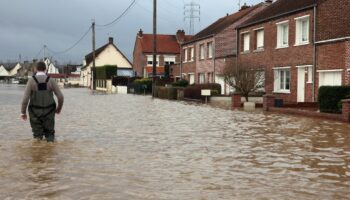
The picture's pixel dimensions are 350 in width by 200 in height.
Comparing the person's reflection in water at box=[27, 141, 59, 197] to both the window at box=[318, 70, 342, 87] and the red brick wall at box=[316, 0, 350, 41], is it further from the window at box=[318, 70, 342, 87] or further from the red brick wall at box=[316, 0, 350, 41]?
the red brick wall at box=[316, 0, 350, 41]

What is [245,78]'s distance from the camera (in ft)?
107

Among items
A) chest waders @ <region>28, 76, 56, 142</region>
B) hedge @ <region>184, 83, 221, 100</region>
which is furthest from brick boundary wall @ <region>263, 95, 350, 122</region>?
hedge @ <region>184, 83, 221, 100</region>

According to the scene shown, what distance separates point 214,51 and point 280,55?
14024 millimetres

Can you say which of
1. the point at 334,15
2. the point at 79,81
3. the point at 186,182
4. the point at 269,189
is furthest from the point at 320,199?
the point at 79,81

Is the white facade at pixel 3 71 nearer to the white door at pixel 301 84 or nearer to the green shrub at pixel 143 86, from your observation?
the green shrub at pixel 143 86

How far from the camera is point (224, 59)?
4462 cm

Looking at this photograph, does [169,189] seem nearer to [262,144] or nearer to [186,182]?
[186,182]

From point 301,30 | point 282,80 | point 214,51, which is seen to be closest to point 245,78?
point 282,80


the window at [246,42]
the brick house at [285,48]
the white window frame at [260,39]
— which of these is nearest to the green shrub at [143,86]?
the window at [246,42]

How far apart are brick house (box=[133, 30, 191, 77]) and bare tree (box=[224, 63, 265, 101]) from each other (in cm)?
4268

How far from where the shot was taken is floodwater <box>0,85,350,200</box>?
293 inches

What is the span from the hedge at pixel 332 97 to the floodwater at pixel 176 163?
472 cm

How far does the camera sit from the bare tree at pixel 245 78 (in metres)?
32.7

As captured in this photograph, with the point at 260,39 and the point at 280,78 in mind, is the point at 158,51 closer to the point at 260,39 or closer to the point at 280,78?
A: the point at 260,39
